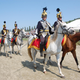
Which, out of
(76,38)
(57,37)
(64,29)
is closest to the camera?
(64,29)

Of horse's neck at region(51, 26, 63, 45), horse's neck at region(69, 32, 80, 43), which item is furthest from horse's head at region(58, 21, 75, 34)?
horse's neck at region(69, 32, 80, 43)

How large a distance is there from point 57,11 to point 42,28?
1424 millimetres

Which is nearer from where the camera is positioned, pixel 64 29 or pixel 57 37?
pixel 64 29

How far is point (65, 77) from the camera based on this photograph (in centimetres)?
423

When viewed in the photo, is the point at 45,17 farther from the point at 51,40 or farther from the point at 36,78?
the point at 36,78

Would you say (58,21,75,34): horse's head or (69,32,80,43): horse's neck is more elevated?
(58,21,75,34): horse's head

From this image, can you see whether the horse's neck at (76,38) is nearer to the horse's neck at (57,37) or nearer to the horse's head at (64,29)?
the horse's neck at (57,37)

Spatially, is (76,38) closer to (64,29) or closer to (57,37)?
(57,37)

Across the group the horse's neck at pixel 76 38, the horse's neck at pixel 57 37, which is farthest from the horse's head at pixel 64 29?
the horse's neck at pixel 76 38

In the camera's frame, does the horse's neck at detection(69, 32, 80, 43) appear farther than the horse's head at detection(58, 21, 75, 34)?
Yes

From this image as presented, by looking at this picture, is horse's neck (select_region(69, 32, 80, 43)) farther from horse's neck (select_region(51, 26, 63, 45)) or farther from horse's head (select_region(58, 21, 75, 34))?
horse's head (select_region(58, 21, 75, 34))

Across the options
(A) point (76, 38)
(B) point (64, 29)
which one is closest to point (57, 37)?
(B) point (64, 29)

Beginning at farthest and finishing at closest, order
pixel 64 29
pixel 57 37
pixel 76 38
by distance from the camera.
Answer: pixel 76 38, pixel 57 37, pixel 64 29

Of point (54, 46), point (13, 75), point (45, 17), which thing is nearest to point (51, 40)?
point (54, 46)
